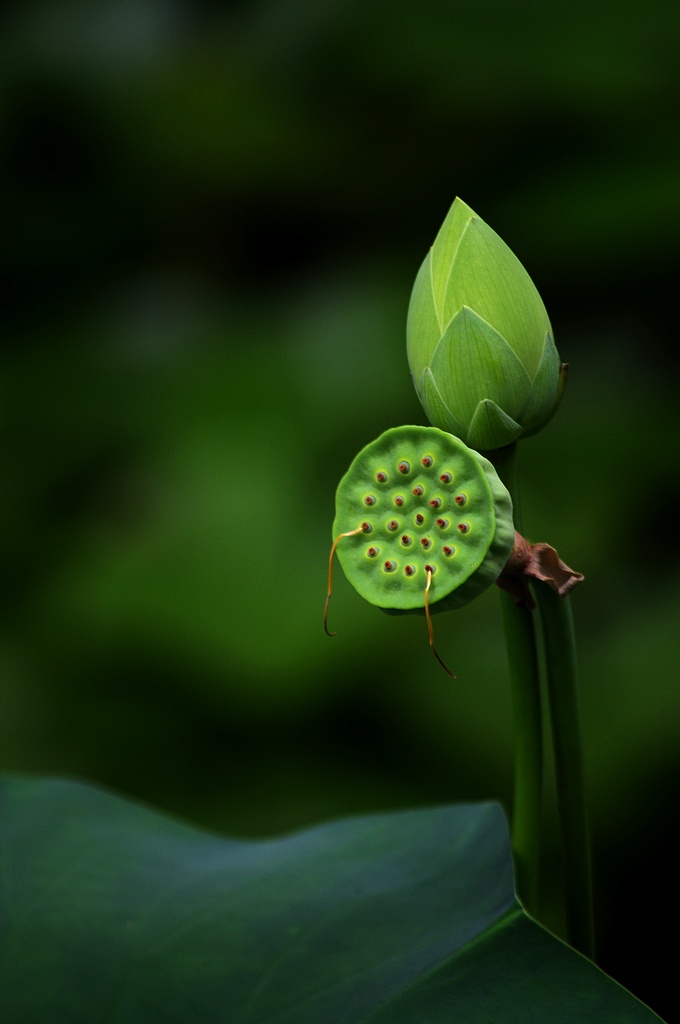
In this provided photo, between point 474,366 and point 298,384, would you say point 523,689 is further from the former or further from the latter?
point 298,384

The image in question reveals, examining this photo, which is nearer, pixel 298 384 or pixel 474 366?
pixel 474 366

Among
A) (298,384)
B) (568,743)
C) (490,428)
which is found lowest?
(298,384)

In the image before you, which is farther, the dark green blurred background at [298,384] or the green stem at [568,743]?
the dark green blurred background at [298,384]

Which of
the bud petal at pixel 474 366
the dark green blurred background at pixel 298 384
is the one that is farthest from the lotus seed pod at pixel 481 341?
the dark green blurred background at pixel 298 384

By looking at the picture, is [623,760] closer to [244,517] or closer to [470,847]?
[244,517]

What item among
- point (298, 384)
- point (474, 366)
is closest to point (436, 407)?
point (474, 366)

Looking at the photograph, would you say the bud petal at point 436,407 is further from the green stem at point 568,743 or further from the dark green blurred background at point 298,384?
the dark green blurred background at point 298,384

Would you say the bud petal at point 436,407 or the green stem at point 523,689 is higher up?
the bud petal at point 436,407

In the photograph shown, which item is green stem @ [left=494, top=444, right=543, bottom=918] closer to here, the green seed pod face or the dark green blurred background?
the green seed pod face
